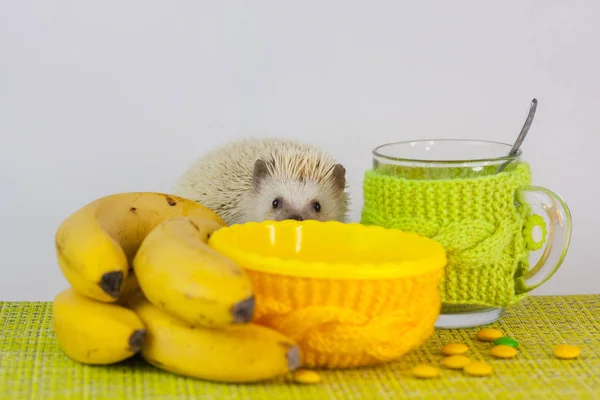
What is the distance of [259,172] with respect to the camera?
1799 mm

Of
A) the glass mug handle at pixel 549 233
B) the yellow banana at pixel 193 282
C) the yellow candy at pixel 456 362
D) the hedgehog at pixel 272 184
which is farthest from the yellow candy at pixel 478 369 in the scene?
the hedgehog at pixel 272 184

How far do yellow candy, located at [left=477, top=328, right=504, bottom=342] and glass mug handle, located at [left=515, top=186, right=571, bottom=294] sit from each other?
0.11 m

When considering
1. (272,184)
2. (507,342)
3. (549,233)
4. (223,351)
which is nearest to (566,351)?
(507,342)

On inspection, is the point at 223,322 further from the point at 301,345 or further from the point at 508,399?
the point at 508,399

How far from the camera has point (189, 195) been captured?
75.4 inches

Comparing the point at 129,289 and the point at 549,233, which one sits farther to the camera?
the point at 549,233

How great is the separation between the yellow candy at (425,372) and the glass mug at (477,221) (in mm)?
211

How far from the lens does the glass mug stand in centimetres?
131

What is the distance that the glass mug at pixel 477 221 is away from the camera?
131cm

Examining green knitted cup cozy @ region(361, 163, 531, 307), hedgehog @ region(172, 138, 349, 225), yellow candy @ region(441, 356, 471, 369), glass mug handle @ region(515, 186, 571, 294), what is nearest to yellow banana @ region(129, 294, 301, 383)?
yellow candy @ region(441, 356, 471, 369)

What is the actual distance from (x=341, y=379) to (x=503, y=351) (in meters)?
0.27

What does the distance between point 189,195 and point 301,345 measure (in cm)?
86

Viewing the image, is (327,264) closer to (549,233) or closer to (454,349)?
(454,349)

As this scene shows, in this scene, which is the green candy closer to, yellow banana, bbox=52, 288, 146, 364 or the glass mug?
the glass mug
